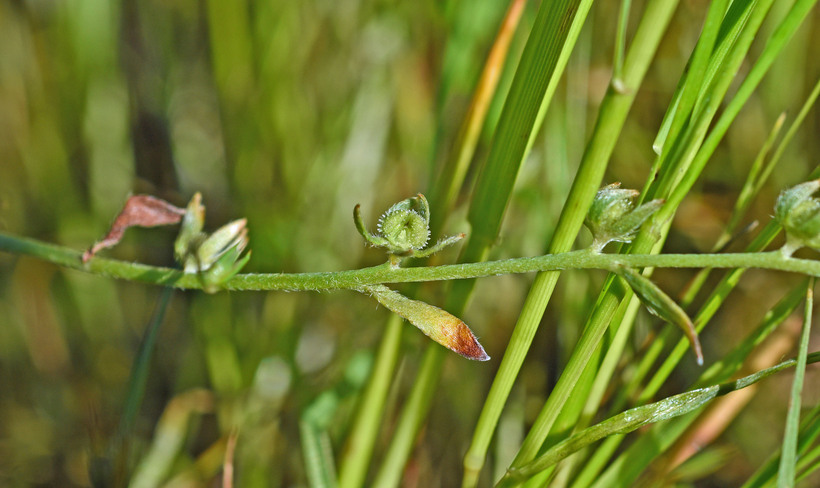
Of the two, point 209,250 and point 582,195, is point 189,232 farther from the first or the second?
point 582,195

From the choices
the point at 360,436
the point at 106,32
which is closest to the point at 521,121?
the point at 360,436

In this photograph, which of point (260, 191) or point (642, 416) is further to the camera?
point (260, 191)

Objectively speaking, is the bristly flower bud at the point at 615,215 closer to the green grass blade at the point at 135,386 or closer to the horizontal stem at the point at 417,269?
the horizontal stem at the point at 417,269

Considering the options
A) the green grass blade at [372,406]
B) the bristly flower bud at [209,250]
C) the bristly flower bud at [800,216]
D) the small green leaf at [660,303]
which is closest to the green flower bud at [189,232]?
the bristly flower bud at [209,250]

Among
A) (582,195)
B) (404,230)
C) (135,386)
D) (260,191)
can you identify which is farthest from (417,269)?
(260,191)

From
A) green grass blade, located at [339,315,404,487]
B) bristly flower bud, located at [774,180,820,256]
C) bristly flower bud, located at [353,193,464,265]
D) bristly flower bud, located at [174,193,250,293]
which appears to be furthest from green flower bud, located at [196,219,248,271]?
bristly flower bud, located at [774,180,820,256]

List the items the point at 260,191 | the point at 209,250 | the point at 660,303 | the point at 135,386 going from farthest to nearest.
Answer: the point at 260,191
the point at 135,386
the point at 209,250
the point at 660,303
